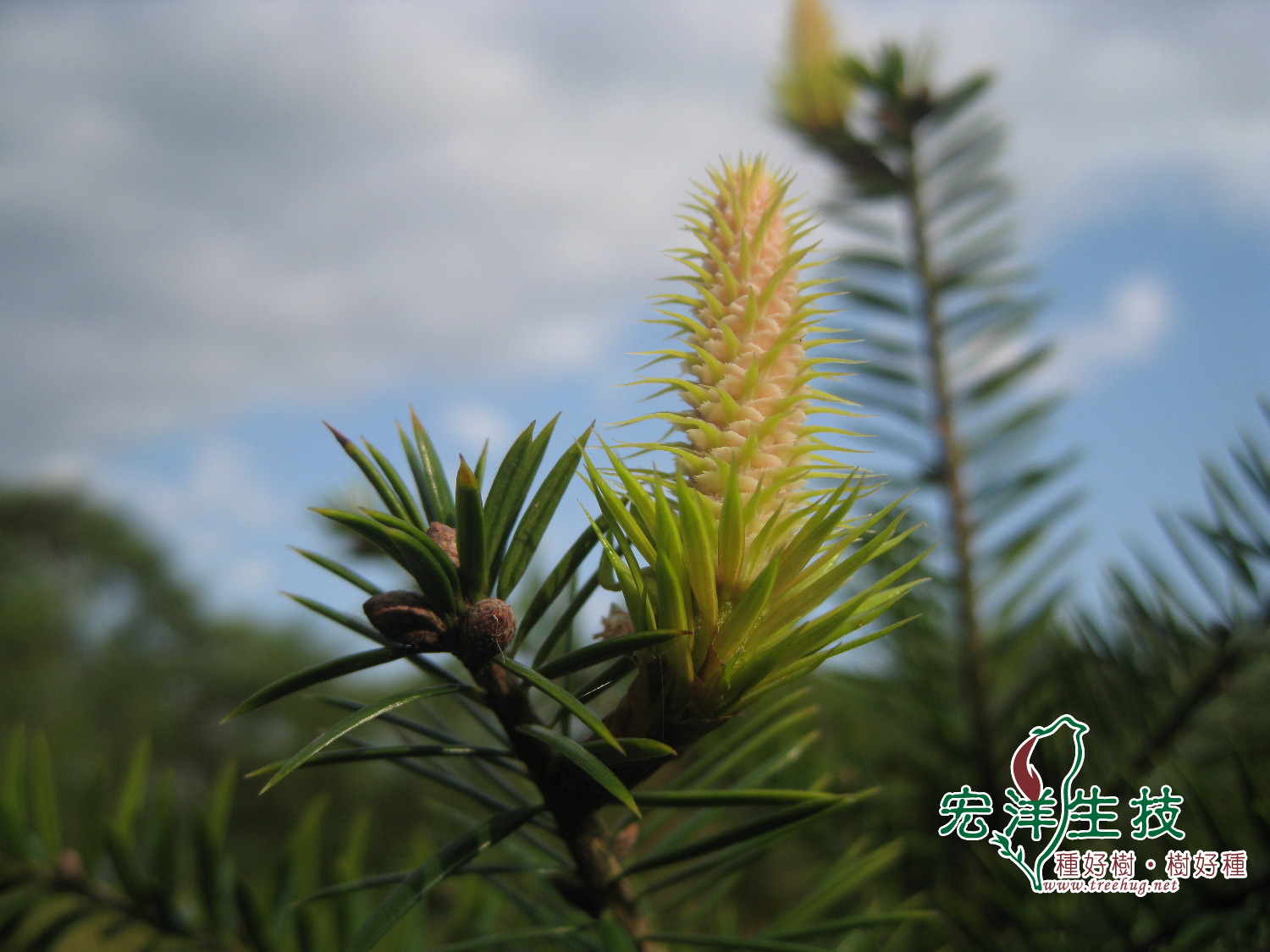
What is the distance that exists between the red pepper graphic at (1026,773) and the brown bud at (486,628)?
37cm

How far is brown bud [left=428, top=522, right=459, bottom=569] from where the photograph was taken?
0.73ft

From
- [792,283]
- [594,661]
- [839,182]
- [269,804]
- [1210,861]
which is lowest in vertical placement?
[269,804]

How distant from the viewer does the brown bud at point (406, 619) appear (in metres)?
0.21

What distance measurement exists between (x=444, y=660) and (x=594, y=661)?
1.40 ft

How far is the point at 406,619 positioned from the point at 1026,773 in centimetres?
41

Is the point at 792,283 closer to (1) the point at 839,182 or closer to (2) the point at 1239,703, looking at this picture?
(2) the point at 1239,703

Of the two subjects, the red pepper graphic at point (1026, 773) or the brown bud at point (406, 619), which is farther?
the red pepper graphic at point (1026, 773)

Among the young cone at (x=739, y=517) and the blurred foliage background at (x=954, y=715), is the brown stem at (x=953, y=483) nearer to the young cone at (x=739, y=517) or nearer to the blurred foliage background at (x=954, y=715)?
the blurred foliage background at (x=954, y=715)

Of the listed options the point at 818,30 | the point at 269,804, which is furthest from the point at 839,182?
the point at 269,804

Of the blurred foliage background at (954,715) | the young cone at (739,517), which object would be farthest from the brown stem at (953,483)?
the young cone at (739,517)

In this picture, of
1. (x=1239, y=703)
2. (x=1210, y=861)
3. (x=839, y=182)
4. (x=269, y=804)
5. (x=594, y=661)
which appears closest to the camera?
(x=594, y=661)

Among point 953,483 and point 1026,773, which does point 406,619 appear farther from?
point 953,483

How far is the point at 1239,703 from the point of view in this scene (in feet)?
1.55

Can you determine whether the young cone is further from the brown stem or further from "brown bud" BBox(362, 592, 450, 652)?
the brown stem
